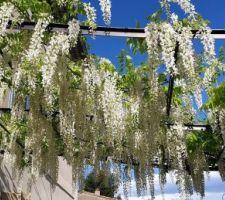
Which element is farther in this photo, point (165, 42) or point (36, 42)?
point (165, 42)

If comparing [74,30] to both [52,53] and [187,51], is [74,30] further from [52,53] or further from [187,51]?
[187,51]

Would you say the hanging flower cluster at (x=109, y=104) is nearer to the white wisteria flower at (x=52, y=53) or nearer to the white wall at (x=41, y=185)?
the white wisteria flower at (x=52, y=53)

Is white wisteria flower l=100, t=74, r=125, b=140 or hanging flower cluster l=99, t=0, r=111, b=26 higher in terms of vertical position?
hanging flower cluster l=99, t=0, r=111, b=26

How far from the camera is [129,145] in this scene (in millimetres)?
8945

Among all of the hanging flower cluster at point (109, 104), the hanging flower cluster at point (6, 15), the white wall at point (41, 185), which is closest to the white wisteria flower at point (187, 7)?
the hanging flower cluster at point (109, 104)

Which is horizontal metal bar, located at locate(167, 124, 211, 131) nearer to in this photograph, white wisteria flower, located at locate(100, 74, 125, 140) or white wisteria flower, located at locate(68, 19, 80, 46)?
white wisteria flower, located at locate(100, 74, 125, 140)

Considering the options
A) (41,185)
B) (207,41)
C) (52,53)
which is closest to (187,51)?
(207,41)

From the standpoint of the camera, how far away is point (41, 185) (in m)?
16.9

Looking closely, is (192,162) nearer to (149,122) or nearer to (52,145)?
(149,122)

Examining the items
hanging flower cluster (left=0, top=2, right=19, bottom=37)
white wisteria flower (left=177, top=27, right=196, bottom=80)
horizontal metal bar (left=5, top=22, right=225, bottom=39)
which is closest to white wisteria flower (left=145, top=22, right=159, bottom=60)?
horizontal metal bar (left=5, top=22, right=225, bottom=39)

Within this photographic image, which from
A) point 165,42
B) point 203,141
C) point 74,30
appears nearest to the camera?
point 74,30

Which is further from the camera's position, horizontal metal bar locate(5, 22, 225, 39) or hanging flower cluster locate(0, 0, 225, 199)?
hanging flower cluster locate(0, 0, 225, 199)

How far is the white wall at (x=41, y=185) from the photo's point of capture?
43.5ft

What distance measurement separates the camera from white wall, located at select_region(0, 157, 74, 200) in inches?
522
